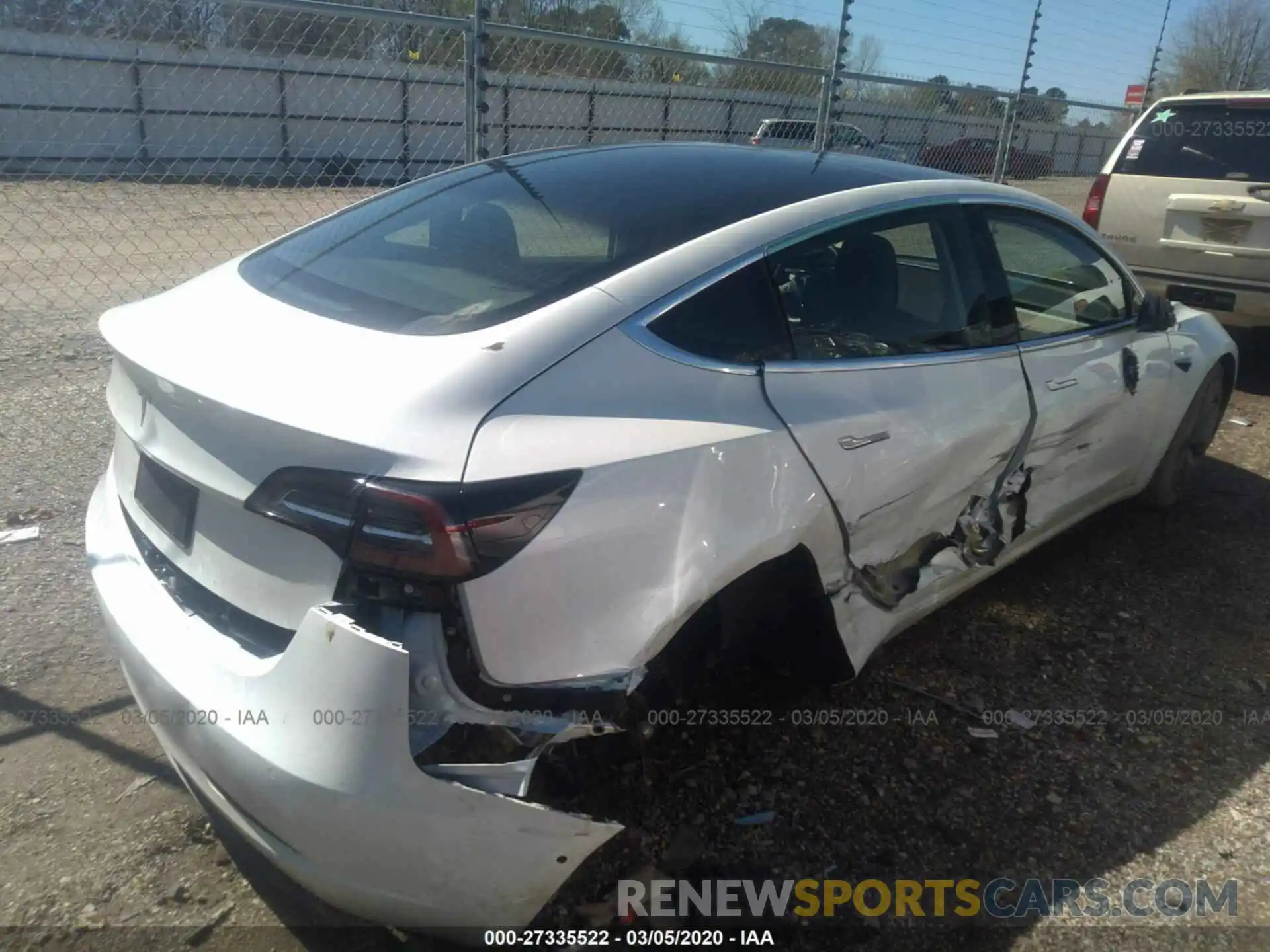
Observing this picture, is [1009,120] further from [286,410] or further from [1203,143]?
[286,410]

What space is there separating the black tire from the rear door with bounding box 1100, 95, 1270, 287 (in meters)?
2.31

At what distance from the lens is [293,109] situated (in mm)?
15273

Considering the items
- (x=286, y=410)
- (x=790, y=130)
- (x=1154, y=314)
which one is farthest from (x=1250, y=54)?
(x=286, y=410)

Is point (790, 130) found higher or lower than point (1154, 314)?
higher

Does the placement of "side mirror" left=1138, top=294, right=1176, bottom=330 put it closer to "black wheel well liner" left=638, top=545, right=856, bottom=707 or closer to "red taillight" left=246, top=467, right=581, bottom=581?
"black wheel well liner" left=638, top=545, right=856, bottom=707

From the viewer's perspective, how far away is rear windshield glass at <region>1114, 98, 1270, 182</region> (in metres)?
6.36

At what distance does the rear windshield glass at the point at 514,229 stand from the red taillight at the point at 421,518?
451 mm

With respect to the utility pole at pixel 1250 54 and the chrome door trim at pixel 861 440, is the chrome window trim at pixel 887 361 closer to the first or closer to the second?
the chrome door trim at pixel 861 440

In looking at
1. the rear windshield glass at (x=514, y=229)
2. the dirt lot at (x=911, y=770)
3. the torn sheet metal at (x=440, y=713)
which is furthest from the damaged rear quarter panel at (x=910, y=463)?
the torn sheet metal at (x=440, y=713)

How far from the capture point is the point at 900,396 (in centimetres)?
257

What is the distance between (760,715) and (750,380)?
3.78 feet

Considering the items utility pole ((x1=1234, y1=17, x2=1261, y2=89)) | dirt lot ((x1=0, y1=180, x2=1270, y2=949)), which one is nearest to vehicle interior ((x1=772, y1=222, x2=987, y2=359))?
dirt lot ((x1=0, y1=180, x2=1270, y2=949))

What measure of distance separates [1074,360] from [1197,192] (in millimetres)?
4304

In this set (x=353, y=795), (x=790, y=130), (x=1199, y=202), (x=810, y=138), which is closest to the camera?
(x=353, y=795)
